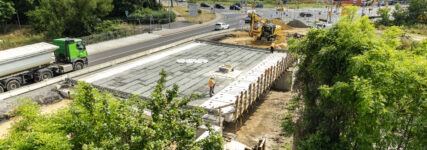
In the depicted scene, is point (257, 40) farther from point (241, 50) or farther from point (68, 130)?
point (68, 130)

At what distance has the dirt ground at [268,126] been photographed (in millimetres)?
17750

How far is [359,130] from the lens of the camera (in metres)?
9.29

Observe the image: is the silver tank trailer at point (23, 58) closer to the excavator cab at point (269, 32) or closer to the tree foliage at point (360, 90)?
the tree foliage at point (360, 90)

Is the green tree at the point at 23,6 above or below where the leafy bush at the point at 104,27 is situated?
above

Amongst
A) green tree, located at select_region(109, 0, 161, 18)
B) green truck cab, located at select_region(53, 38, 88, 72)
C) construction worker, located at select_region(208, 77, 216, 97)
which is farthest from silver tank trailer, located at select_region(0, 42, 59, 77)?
green tree, located at select_region(109, 0, 161, 18)

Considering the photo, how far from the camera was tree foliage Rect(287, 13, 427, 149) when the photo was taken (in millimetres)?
8898

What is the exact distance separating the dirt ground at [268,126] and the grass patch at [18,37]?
35.0m

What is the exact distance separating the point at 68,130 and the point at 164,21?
180 ft

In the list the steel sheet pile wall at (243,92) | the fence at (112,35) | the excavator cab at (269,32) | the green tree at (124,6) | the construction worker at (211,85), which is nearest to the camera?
the steel sheet pile wall at (243,92)

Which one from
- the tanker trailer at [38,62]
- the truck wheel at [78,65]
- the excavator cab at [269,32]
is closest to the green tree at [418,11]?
the excavator cab at [269,32]

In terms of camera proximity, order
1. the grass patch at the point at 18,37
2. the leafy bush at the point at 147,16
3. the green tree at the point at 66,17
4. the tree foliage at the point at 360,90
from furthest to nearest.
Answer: the leafy bush at the point at 147,16 < the green tree at the point at 66,17 < the grass patch at the point at 18,37 < the tree foliage at the point at 360,90

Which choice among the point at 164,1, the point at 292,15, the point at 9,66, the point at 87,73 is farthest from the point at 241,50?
the point at 164,1

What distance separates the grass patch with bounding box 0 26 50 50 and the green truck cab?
59.8 ft

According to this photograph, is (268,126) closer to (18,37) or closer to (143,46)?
(143,46)
